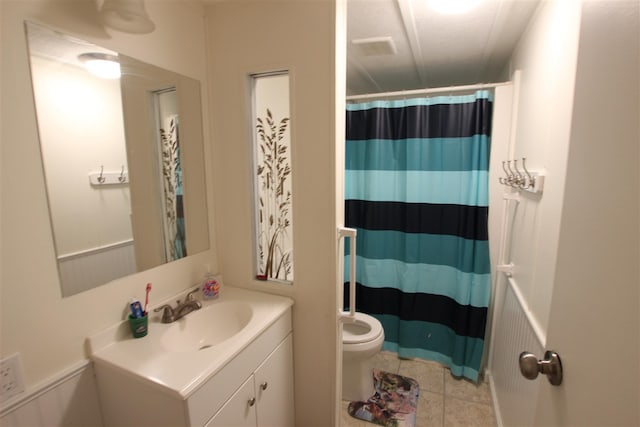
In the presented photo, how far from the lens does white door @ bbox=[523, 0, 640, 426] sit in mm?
472

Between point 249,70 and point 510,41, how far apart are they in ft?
5.52

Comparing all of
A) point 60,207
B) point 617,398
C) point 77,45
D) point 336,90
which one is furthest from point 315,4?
point 617,398

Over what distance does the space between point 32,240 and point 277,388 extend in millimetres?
1158

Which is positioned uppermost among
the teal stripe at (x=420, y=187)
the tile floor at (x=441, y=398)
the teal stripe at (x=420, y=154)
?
the teal stripe at (x=420, y=154)

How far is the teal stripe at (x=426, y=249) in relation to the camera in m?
2.14

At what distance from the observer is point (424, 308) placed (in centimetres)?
237

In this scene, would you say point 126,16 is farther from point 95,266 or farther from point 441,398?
point 441,398

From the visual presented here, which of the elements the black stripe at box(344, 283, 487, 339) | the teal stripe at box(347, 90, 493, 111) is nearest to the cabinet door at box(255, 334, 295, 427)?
the black stripe at box(344, 283, 487, 339)

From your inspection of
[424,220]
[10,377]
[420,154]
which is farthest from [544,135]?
[10,377]

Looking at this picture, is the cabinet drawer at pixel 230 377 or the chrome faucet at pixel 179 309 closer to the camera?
the cabinet drawer at pixel 230 377

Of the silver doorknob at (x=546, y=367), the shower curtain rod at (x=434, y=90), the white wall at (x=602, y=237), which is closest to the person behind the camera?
the white wall at (x=602, y=237)

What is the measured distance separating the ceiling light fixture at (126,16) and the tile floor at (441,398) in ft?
7.34

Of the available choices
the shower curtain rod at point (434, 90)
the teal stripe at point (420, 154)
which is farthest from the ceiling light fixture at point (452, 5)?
the teal stripe at point (420, 154)

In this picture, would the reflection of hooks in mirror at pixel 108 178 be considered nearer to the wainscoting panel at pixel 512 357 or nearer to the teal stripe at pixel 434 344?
the wainscoting panel at pixel 512 357
